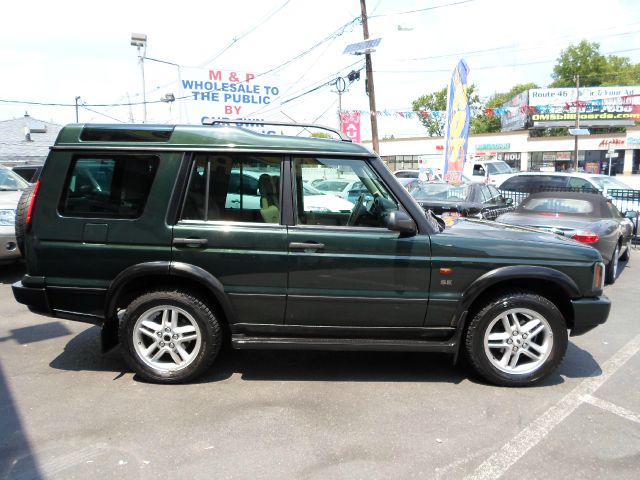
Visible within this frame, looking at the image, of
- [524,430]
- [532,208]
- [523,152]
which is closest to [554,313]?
[524,430]

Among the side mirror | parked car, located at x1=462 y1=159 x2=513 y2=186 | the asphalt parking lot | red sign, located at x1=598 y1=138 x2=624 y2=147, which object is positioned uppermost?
red sign, located at x1=598 y1=138 x2=624 y2=147

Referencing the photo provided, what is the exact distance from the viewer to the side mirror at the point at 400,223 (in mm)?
3590

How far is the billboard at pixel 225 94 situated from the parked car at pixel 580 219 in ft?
31.5

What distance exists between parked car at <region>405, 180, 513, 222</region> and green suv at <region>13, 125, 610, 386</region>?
587cm

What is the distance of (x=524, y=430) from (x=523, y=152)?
48.9 metres

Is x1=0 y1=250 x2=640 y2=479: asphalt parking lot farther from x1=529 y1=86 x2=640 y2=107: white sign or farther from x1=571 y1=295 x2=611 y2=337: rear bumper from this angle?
x1=529 y1=86 x2=640 y2=107: white sign

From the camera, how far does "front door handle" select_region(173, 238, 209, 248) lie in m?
3.68

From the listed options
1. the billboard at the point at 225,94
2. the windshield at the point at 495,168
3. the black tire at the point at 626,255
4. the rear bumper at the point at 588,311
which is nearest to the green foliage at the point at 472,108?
the windshield at the point at 495,168

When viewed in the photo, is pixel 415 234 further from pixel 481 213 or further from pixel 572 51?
pixel 572 51

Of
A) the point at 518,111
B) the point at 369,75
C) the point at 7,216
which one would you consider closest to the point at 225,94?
the point at 369,75

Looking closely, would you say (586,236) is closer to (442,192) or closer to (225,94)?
(442,192)

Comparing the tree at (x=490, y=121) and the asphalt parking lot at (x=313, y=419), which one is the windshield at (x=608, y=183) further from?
the tree at (x=490, y=121)

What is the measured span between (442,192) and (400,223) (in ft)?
24.4

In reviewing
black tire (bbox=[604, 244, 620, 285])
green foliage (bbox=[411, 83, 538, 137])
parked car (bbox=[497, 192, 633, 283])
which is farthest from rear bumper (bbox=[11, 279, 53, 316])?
green foliage (bbox=[411, 83, 538, 137])
